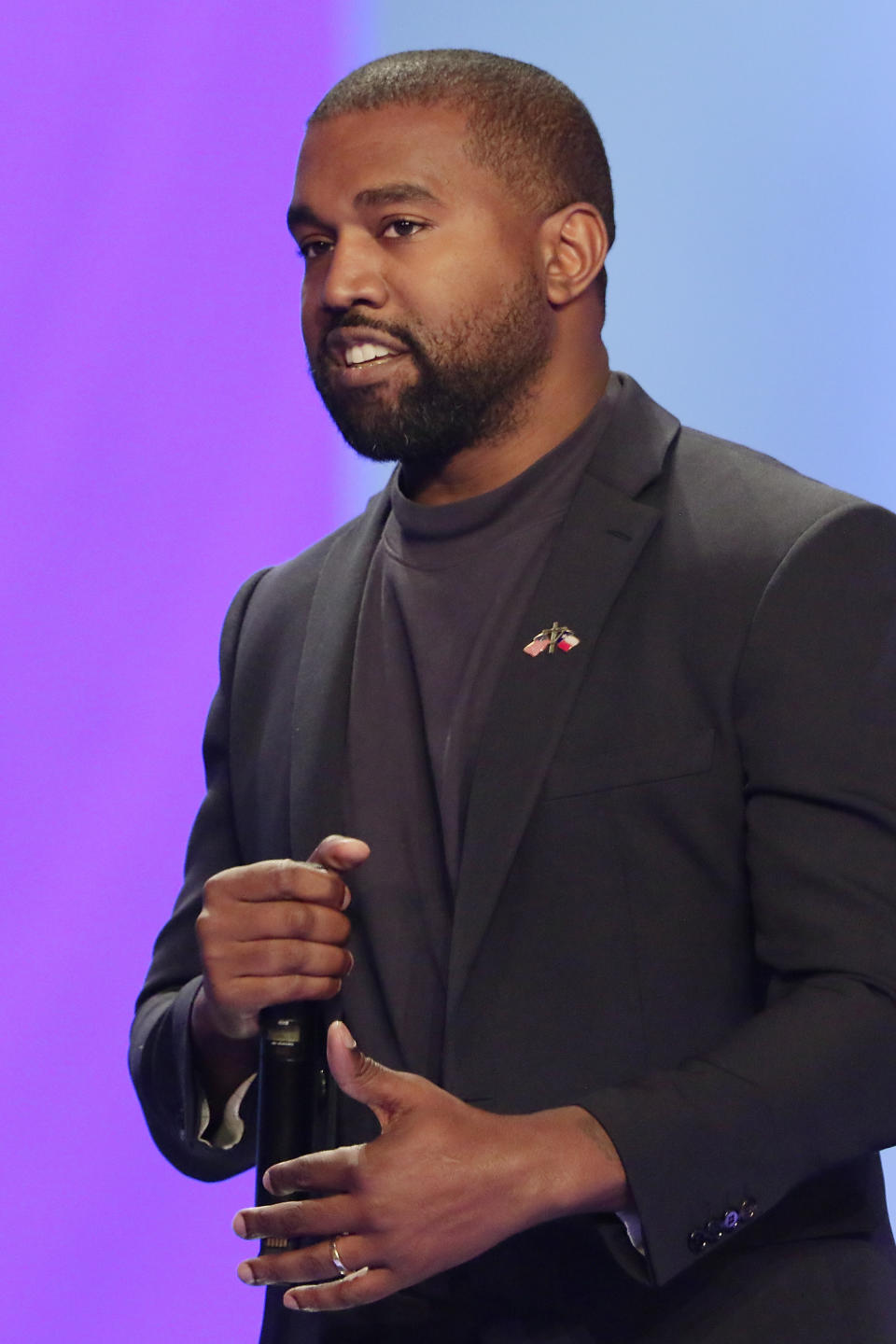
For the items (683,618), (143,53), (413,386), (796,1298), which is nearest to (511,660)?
(683,618)

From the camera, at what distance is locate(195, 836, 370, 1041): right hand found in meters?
1.33

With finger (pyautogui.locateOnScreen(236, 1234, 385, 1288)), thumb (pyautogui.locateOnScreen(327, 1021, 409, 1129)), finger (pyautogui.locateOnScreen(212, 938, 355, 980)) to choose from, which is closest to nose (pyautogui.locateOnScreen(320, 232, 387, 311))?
finger (pyautogui.locateOnScreen(212, 938, 355, 980))

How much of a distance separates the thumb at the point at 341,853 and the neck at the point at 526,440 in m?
0.37

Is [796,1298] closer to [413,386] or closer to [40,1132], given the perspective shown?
[413,386]

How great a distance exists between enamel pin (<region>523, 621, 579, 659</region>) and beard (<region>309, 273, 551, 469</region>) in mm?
215

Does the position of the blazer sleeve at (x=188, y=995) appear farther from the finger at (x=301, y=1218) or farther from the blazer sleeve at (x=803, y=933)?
the blazer sleeve at (x=803, y=933)

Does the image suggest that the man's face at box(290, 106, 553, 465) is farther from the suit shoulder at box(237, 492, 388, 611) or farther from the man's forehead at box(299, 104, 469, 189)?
the suit shoulder at box(237, 492, 388, 611)

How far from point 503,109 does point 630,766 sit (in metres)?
0.59

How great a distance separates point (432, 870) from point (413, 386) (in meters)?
0.39

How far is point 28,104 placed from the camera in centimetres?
256

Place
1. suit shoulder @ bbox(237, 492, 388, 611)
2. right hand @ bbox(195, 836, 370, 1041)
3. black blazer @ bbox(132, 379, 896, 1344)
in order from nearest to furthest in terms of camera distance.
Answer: black blazer @ bbox(132, 379, 896, 1344) < right hand @ bbox(195, 836, 370, 1041) < suit shoulder @ bbox(237, 492, 388, 611)

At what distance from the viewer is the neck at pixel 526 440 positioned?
5.10 feet

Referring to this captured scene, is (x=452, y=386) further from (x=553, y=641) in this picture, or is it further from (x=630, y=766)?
(x=630, y=766)

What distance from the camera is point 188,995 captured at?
151 centimetres
